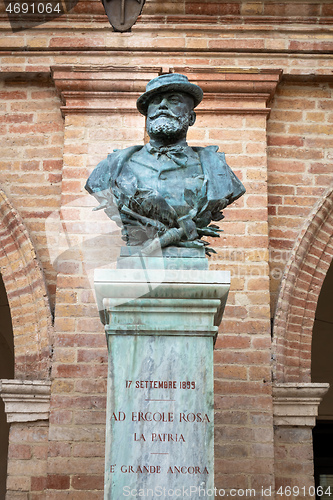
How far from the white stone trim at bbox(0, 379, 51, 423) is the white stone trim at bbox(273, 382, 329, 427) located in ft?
5.03

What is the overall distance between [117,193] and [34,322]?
1.67m

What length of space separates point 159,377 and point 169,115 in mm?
1396

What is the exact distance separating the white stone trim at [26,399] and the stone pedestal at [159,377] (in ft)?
5.01

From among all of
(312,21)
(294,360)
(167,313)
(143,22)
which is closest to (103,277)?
(167,313)

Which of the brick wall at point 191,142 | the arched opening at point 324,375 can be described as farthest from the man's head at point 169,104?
the arched opening at point 324,375

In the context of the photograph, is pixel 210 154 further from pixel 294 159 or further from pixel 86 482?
pixel 86 482

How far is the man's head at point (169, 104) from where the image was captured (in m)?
4.04

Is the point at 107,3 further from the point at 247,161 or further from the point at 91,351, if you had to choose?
the point at 91,351

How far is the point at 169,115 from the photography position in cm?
405

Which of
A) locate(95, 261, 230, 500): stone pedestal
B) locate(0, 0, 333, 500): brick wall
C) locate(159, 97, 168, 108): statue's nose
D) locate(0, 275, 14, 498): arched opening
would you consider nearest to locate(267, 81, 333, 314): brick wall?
locate(0, 0, 333, 500): brick wall

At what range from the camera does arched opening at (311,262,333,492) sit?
761 cm

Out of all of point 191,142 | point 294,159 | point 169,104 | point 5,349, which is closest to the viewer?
point 169,104

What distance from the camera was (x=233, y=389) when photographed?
509 centimetres

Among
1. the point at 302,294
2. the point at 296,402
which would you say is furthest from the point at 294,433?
the point at 302,294
